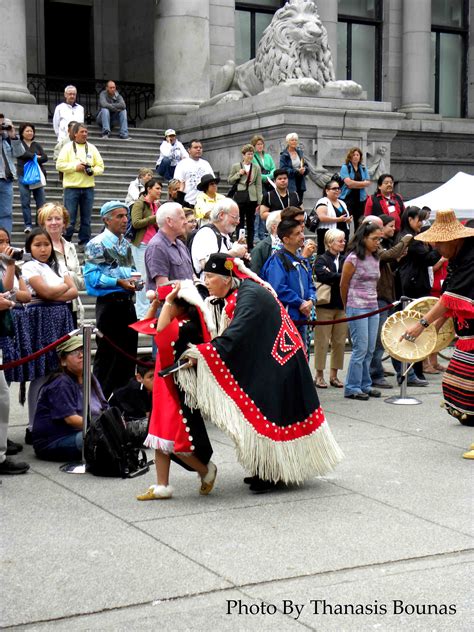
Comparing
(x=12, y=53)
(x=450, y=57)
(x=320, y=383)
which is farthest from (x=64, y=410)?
(x=450, y=57)

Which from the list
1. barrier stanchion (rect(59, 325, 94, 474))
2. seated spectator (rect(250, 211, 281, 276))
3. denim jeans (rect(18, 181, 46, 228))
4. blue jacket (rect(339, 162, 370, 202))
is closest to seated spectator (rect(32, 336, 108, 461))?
barrier stanchion (rect(59, 325, 94, 474))

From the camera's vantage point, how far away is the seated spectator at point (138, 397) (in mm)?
8719

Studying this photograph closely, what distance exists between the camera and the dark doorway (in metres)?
29.7

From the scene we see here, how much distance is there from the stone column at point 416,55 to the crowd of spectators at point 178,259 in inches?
485

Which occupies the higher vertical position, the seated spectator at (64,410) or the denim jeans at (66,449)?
the seated spectator at (64,410)

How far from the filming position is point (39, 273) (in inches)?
338

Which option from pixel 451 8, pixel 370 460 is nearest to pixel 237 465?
pixel 370 460

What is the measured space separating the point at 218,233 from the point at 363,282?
7.32 feet

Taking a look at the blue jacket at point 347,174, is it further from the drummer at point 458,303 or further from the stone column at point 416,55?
the stone column at point 416,55

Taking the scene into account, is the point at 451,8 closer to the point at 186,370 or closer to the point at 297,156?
the point at 297,156

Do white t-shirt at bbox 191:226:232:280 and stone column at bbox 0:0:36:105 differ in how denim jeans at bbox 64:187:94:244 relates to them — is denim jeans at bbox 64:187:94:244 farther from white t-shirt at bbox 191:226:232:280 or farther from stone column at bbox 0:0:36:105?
white t-shirt at bbox 191:226:232:280

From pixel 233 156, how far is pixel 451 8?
13.9 metres

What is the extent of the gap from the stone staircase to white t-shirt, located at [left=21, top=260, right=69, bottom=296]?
708cm

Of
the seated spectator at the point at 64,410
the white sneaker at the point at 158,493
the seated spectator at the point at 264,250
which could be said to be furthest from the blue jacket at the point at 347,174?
the white sneaker at the point at 158,493
